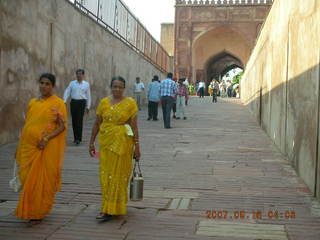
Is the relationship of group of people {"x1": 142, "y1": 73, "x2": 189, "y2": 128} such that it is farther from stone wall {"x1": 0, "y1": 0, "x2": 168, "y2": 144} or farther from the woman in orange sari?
the woman in orange sari

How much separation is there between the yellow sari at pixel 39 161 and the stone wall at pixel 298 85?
101 inches

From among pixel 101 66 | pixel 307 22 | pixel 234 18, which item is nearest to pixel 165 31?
pixel 234 18

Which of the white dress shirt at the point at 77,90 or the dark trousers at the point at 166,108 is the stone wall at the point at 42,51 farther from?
the dark trousers at the point at 166,108

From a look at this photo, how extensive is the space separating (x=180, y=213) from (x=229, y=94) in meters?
33.2

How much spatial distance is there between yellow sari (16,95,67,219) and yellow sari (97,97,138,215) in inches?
15.2

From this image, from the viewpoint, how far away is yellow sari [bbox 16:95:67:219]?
3820 millimetres

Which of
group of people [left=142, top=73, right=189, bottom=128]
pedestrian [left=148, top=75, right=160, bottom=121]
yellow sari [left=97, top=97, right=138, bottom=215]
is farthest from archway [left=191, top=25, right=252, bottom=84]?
yellow sari [left=97, top=97, right=138, bottom=215]

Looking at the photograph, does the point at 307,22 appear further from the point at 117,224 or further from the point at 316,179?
the point at 117,224

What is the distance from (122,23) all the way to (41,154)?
45.7 ft

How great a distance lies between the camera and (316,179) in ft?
15.7

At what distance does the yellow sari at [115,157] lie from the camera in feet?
13.1

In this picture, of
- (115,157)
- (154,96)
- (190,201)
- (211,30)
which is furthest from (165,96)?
(211,30)

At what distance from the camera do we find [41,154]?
3.92 meters

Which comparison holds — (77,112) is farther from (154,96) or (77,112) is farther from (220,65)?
(220,65)
